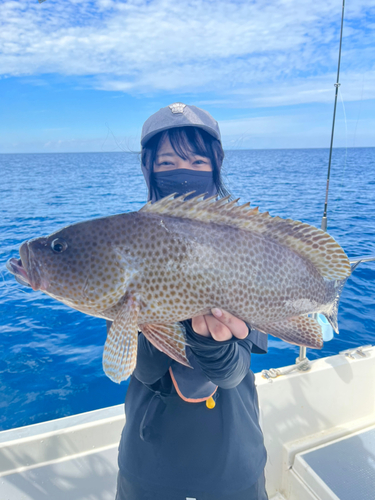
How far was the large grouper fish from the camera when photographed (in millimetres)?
1764

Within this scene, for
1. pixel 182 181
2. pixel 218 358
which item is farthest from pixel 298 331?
pixel 182 181

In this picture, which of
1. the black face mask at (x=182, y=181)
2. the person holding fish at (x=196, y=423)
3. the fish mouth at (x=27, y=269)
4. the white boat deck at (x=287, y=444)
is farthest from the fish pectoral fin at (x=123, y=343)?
the white boat deck at (x=287, y=444)

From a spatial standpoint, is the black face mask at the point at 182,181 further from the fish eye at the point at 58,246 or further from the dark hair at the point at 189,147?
the fish eye at the point at 58,246

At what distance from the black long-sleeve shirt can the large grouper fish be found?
264 millimetres

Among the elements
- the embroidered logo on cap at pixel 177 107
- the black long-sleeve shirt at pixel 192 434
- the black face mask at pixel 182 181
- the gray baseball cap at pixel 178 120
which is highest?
the embroidered logo on cap at pixel 177 107

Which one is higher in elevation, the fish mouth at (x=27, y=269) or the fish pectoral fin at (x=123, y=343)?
the fish mouth at (x=27, y=269)

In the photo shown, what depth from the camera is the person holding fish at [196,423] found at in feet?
6.31

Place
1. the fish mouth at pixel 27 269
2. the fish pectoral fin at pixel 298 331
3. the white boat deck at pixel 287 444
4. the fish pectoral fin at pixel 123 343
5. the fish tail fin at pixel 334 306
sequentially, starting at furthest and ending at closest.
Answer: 1. the white boat deck at pixel 287 444
2. the fish tail fin at pixel 334 306
3. the fish pectoral fin at pixel 298 331
4. the fish mouth at pixel 27 269
5. the fish pectoral fin at pixel 123 343

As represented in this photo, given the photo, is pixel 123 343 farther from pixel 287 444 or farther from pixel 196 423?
pixel 287 444

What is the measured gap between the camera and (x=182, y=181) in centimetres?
268

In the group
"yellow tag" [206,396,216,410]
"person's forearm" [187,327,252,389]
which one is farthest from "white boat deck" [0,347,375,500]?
"person's forearm" [187,327,252,389]

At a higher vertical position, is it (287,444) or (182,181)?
(182,181)

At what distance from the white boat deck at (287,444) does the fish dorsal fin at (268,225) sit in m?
2.39

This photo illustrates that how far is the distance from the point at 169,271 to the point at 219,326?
41 cm
